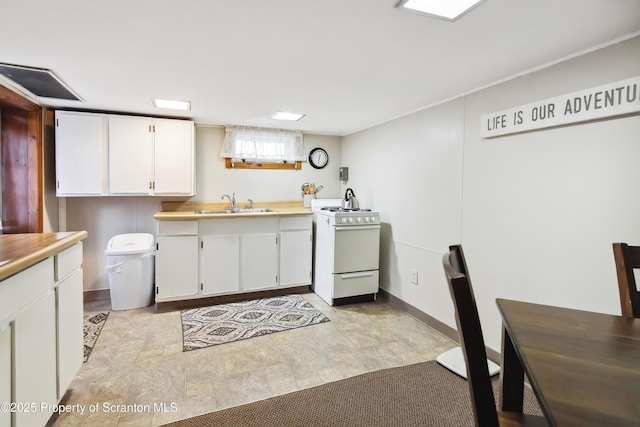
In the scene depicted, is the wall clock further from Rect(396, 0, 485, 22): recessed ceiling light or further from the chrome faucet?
Rect(396, 0, 485, 22): recessed ceiling light

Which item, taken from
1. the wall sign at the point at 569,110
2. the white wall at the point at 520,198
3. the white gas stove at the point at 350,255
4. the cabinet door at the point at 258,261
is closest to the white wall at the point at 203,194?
the cabinet door at the point at 258,261

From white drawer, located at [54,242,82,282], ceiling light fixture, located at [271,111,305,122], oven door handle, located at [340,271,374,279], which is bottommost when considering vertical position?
oven door handle, located at [340,271,374,279]

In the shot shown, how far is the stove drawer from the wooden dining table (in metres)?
2.29

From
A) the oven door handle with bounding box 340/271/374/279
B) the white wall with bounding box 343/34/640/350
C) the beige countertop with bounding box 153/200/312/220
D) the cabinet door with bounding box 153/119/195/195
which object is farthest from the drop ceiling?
the oven door handle with bounding box 340/271/374/279

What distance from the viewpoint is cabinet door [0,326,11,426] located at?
115cm

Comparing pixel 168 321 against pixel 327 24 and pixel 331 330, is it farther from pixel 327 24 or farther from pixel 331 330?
pixel 327 24

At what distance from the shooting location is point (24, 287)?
131cm

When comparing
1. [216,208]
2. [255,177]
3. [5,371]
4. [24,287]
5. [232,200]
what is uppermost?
[255,177]

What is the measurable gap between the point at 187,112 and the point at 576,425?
356 cm

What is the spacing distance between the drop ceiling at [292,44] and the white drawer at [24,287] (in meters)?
1.18

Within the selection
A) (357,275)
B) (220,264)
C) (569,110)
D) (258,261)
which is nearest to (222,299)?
(220,264)

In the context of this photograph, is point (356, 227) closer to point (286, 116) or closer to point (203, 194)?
point (286, 116)

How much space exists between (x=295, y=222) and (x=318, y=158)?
3.92ft

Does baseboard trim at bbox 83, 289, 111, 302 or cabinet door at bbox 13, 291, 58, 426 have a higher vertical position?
cabinet door at bbox 13, 291, 58, 426
